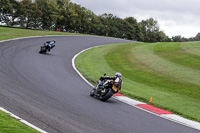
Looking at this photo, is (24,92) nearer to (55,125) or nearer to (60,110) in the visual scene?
(60,110)

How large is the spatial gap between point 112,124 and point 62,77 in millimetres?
8278

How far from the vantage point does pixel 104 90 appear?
11.7 meters

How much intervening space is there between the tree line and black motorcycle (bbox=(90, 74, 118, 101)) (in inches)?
2423

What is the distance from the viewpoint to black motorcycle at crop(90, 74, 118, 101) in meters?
11.4

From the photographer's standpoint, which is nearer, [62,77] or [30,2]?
[62,77]

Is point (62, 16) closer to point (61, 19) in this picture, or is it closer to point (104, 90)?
point (61, 19)

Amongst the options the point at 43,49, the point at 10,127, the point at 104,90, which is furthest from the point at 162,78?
the point at 10,127

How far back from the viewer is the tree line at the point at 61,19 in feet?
231

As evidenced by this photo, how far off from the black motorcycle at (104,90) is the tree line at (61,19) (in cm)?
6154

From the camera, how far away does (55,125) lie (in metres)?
7.05

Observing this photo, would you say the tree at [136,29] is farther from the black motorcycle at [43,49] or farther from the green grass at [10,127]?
the green grass at [10,127]

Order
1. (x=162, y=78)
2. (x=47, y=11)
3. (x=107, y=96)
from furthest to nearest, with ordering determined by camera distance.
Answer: (x=47, y=11)
(x=162, y=78)
(x=107, y=96)

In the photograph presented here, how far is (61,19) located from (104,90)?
233 feet

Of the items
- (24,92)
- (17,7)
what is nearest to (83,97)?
(24,92)
